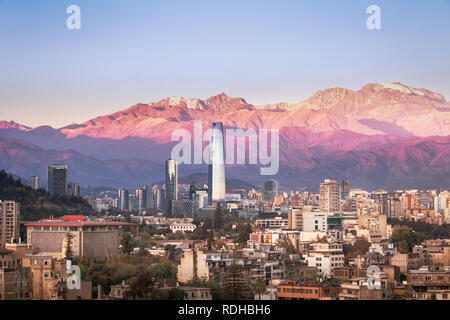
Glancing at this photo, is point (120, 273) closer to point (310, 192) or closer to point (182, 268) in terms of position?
point (182, 268)

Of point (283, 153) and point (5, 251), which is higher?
point (283, 153)

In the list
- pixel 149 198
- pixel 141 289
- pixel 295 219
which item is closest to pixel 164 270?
pixel 141 289

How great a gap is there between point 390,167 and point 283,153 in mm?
7587

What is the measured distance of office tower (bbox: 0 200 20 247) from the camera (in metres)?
34.4

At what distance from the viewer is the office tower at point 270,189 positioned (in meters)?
77.5

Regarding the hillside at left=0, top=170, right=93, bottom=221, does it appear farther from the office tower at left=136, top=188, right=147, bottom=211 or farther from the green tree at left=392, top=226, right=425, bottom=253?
the office tower at left=136, top=188, right=147, bottom=211

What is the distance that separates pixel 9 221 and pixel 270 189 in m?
44.2

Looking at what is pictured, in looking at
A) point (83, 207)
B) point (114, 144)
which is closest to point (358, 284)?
point (83, 207)

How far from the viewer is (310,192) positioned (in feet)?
243

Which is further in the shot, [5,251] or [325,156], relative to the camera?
[325,156]

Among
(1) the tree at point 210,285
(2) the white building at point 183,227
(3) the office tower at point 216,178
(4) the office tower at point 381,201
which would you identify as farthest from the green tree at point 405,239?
(3) the office tower at point 216,178

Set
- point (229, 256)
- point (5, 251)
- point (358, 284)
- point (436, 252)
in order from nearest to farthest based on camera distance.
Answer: point (358, 284) → point (5, 251) → point (229, 256) → point (436, 252)

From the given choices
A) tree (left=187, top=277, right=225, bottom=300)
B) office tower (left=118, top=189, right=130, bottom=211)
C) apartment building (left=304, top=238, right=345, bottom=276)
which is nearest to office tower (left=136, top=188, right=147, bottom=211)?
office tower (left=118, top=189, right=130, bottom=211)

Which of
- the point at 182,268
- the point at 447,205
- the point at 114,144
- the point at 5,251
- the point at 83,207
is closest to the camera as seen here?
the point at 5,251
